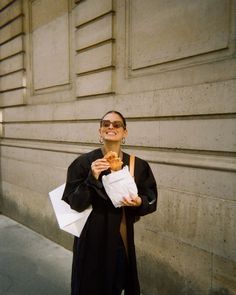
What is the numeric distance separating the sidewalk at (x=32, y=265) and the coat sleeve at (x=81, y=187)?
2.12 m

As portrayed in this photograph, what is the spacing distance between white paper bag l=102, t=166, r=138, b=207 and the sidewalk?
2343mm

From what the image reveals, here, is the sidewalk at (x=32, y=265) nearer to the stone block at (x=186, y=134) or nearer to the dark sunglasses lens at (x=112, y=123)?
the stone block at (x=186, y=134)

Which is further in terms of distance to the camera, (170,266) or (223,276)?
(170,266)

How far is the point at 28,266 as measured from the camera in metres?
4.86

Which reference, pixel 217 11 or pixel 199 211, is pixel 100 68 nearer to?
pixel 217 11

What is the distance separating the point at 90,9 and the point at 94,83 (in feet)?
3.67

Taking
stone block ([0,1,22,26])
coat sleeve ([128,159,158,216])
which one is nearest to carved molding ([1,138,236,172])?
coat sleeve ([128,159,158,216])

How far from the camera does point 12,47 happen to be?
727 cm

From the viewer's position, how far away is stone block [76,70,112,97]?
15.7 ft

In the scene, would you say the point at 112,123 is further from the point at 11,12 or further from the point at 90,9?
the point at 11,12

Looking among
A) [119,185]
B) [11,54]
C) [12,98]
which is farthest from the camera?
[12,98]

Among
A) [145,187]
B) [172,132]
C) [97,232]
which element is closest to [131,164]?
[145,187]

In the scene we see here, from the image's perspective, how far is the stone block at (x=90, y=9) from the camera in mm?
4703

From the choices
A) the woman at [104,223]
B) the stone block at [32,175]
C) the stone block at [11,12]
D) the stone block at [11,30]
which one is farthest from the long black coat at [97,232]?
the stone block at [11,12]
